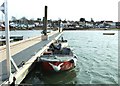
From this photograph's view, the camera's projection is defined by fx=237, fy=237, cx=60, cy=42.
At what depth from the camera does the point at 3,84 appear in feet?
34.3

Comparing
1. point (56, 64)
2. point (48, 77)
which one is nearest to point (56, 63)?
point (56, 64)

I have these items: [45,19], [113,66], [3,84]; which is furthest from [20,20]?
[3,84]

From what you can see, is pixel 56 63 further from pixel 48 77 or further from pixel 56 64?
pixel 48 77

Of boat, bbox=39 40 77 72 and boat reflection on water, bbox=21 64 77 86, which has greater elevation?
boat, bbox=39 40 77 72

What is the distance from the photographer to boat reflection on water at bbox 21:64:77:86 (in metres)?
16.7

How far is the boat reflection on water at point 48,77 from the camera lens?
16.7 meters

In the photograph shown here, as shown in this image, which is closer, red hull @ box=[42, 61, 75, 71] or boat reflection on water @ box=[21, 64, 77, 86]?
boat reflection on water @ box=[21, 64, 77, 86]

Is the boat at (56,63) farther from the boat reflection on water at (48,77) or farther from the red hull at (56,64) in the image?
the boat reflection on water at (48,77)

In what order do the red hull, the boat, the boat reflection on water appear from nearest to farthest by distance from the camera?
1. the boat reflection on water
2. the boat
3. the red hull

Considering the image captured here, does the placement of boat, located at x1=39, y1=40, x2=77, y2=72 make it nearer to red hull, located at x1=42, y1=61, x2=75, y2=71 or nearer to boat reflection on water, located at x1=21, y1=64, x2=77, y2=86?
red hull, located at x1=42, y1=61, x2=75, y2=71

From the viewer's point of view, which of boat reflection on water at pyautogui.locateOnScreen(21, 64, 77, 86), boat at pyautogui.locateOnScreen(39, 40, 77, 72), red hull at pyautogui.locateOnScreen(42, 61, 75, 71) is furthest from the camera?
red hull at pyautogui.locateOnScreen(42, 61, 75, 71)

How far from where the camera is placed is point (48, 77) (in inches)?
708

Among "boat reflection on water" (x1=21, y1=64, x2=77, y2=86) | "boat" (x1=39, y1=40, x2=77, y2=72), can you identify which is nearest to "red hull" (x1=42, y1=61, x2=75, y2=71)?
"boat" (x1=39, y1=40, x2=77, y2=72)

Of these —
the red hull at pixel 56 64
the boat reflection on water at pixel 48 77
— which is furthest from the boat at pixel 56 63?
the boat reflection on water at pixel 48 77
